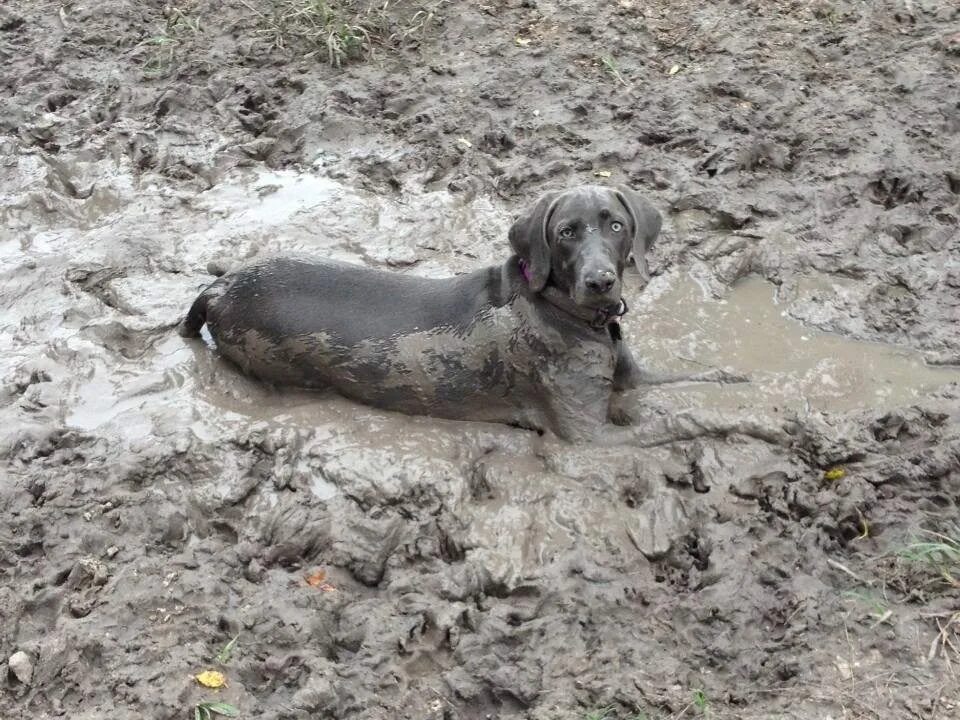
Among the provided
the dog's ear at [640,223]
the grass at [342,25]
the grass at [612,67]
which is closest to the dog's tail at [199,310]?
the dog's ear at [640,223]

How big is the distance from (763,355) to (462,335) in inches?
72.1

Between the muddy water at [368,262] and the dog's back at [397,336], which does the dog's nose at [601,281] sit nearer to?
the dog's back at [397,336]

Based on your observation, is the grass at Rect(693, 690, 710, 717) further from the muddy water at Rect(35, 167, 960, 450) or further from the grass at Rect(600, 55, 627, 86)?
the grass at Rect(600, 55, 627, 86)

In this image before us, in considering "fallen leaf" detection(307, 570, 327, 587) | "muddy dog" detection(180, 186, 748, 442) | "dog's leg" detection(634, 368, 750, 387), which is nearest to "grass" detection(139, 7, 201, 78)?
"muddy dog" detection(180, 186, 748, 442)

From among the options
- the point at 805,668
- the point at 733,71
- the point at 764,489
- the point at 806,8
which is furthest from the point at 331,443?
the point at 806,8

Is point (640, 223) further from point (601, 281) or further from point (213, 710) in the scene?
point (213, 710)

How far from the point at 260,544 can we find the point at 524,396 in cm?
160

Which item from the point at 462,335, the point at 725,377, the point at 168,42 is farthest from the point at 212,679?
the point at 168,42

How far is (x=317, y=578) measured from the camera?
13.6 feet

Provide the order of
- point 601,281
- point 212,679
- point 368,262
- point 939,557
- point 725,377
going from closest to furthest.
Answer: point 212,679 → point 939,557 → point 601,281 → point 725,377 → point 368,262

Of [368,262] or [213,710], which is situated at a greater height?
[213,710]

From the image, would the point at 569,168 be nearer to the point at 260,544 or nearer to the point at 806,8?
the point at 806,8

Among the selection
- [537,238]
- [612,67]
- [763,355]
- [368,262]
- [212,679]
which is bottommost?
[368,262]

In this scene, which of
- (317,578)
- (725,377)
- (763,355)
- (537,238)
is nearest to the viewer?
(317,578)
